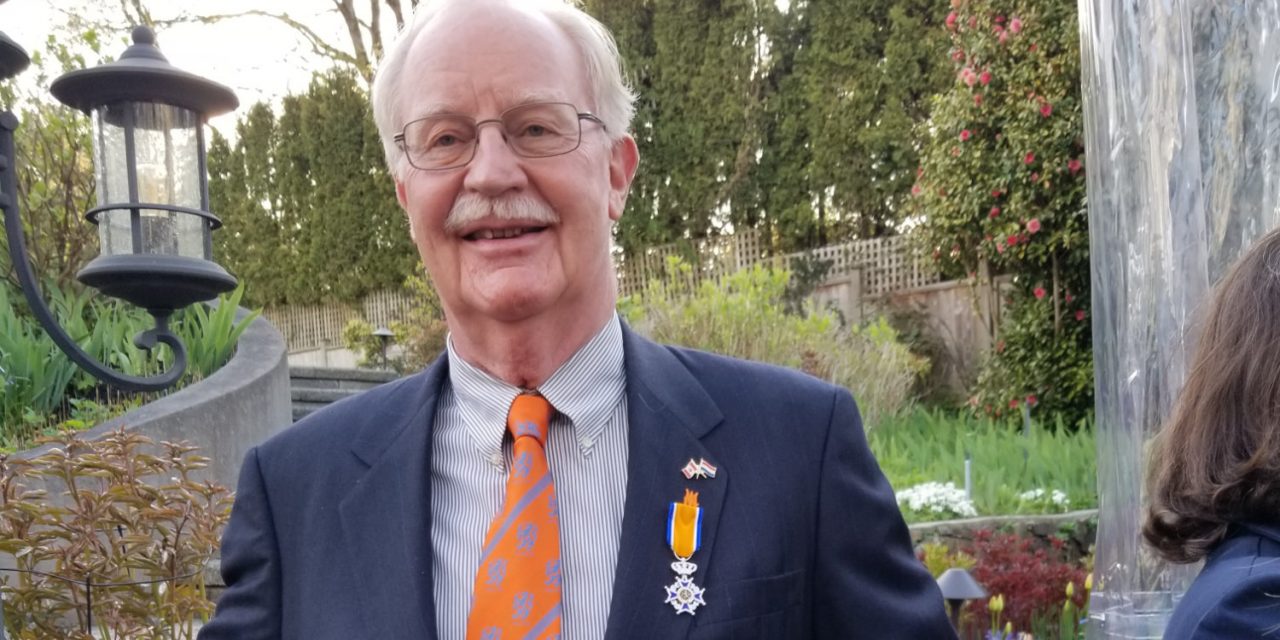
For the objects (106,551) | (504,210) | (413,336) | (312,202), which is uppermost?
(312,202)

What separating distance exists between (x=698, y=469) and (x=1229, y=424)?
736mm

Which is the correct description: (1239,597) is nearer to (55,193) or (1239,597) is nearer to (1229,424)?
(1229,424)

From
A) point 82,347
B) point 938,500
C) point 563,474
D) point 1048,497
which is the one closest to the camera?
point 563,474

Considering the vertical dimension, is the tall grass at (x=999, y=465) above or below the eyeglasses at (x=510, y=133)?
below

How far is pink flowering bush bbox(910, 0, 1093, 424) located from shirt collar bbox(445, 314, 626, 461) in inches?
277

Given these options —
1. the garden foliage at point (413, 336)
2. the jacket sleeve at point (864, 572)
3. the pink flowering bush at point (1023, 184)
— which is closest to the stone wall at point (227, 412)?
the jacket sleeve at point (864, 572)

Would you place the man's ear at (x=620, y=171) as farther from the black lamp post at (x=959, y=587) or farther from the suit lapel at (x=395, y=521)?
the black lamp post at (x=959, y=587)

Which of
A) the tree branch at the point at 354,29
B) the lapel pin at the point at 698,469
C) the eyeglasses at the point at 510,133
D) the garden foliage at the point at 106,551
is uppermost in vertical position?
the tree branch at the point at 354,29

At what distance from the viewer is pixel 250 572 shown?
170 cm

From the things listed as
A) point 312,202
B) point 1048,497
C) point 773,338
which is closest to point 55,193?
point 773,338

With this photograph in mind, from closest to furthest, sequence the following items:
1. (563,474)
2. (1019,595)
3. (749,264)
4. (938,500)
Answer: (563,474)
(1019,595)
(938,500)
(749,264)

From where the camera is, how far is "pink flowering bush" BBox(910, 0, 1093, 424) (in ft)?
26.6

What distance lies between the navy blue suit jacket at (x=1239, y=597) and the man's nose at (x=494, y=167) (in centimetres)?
103

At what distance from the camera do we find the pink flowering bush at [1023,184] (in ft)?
26.6
